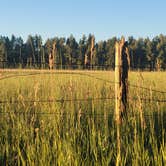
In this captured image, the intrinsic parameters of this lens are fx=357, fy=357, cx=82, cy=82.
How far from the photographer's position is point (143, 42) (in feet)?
217

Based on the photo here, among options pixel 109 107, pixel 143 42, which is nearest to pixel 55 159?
pixel 109 107

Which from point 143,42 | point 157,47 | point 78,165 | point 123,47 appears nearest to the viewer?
point 78,165

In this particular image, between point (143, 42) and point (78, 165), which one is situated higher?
point (143, 42)

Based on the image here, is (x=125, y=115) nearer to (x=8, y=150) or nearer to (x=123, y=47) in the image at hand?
(x=123, y=47)

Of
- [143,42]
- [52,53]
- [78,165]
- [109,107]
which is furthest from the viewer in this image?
[143,42]

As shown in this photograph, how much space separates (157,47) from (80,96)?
183 feet

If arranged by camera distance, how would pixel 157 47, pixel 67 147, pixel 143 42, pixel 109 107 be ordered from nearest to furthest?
1. pixel 67 147
2. pixel 109 107
3. pixel 157 47
4. pixel 143 42

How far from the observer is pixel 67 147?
10.9 ft

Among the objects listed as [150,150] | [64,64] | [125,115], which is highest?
[64,64]

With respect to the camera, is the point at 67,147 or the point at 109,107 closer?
the point at 67,147

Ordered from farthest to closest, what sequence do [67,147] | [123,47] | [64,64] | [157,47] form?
[157,47] < [64,64] < [123,47] < [67,147]

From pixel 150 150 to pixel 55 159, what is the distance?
1140mm

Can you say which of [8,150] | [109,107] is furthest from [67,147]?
[109,107]

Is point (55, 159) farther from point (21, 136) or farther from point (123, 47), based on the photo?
point (123, 47)
